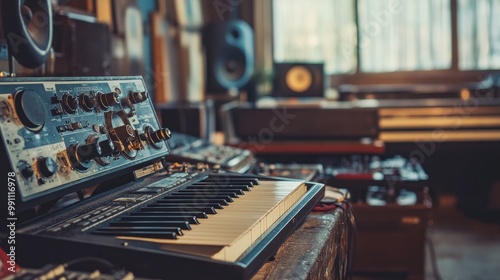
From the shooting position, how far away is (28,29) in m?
1.66

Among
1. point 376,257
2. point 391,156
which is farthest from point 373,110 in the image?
point 376,257

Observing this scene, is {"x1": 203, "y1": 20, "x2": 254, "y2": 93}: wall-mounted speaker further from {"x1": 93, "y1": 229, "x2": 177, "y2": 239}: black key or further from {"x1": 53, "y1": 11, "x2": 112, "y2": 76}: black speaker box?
{"x1": 93, "y1": 229, "x2": 177, "y2": 239}: black key

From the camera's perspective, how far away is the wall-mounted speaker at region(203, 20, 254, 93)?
5.26 metres

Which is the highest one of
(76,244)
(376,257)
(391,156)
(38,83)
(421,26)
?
(421,26)

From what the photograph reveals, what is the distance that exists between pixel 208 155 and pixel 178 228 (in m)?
1.23

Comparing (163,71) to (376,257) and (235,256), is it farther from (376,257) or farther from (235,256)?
(235,256)

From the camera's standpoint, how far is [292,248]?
140cm

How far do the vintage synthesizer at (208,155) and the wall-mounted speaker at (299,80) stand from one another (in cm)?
201

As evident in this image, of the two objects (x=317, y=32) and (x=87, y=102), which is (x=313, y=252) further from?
(x=317, y=32)

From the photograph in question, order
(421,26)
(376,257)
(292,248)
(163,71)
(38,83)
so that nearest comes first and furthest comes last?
(38,83) < (292,248) < (376,257) < (163,71) < (421,26)

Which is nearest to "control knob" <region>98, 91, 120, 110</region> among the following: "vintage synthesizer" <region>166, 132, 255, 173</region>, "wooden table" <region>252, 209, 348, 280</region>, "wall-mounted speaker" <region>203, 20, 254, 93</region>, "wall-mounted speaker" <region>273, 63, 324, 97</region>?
"wooden table" <region>252, 209, 348, 280</region>

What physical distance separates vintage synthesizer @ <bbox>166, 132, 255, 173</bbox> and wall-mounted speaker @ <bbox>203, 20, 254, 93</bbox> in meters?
2.71

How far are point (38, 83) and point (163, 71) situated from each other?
3.36 m

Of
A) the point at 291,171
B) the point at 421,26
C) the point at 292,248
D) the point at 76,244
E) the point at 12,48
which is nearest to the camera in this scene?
the point at 76,244
